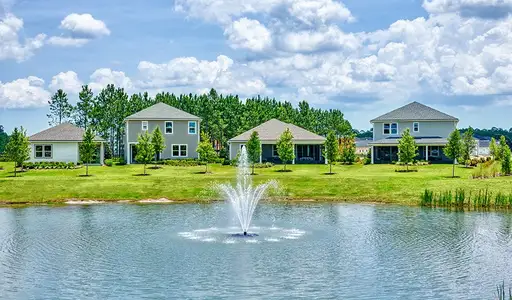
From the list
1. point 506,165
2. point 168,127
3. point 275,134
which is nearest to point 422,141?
point 506,165

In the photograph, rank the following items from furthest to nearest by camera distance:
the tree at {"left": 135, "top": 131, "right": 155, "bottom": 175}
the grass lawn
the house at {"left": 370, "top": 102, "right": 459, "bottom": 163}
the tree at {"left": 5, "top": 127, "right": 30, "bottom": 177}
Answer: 1. the house at {"left": 370, "top": 102, "right": 459, "bottom": 163}
2. the tree at {"left": 135, "top": 131, "right": 155, "bottom": 175}
3. the tree at {"left": 5, "top": 127, "right": 30, "bottom": 177}
4. the grass lawn

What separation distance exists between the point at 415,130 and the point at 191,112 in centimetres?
4145

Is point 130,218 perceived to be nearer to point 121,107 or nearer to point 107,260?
point 107,260

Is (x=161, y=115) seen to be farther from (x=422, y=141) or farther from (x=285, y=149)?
(x=422, y=141)

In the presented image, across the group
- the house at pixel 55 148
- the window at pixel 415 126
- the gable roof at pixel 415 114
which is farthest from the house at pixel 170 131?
the window at pixel 415 126

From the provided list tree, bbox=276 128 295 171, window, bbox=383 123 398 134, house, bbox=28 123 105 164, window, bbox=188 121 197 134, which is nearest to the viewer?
tree, bbox=276 128 295 171

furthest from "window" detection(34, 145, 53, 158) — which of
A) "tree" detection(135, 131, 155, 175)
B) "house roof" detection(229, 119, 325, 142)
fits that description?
"house roof" detection(229, 119, 325, 142)

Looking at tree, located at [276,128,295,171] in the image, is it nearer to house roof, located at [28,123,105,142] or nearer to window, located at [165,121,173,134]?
window, located at [165,121,173,134]

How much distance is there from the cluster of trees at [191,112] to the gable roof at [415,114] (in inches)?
1000

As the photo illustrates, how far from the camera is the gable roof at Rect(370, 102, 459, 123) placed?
80.8 meters

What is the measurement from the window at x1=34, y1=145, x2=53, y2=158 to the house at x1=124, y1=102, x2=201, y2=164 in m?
9.67

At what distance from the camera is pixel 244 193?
48812 millimetres

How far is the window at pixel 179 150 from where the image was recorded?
8106 cm

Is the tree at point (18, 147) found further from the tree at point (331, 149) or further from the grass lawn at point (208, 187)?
the tree at point (331, 149)
